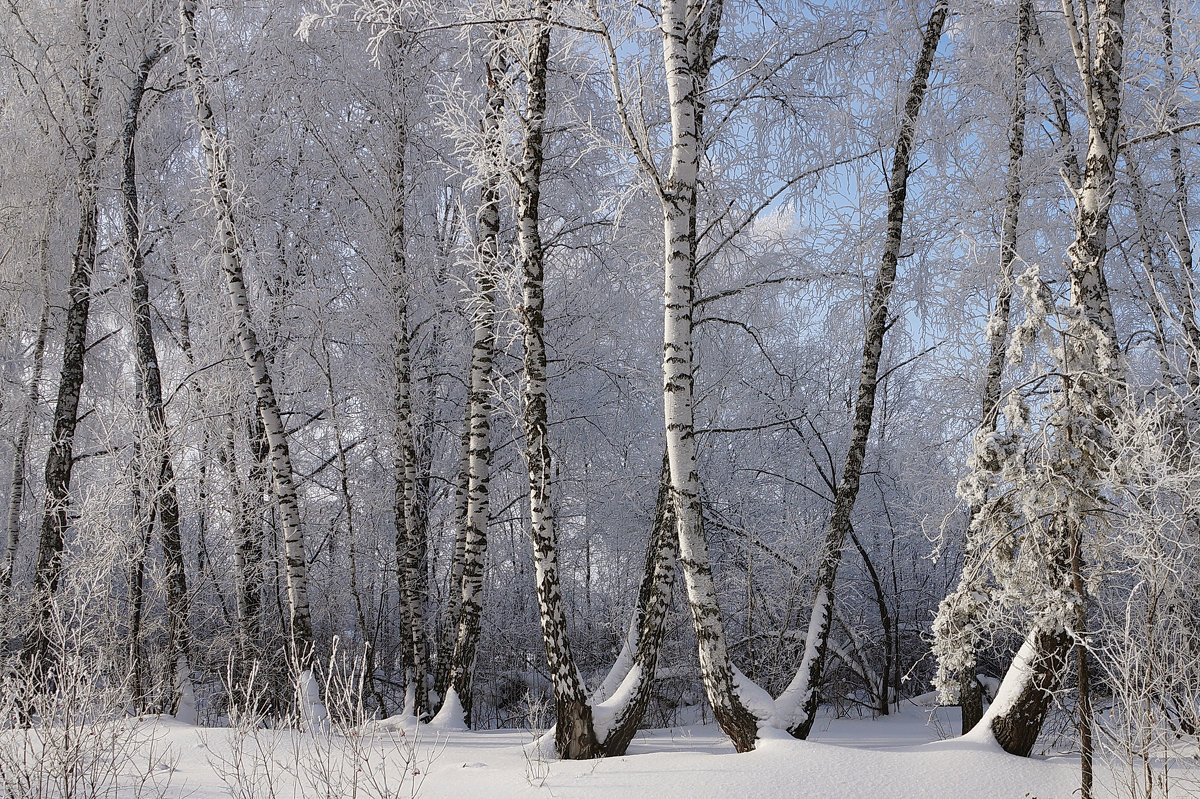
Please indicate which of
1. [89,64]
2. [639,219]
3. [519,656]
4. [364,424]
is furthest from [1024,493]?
[89,64]

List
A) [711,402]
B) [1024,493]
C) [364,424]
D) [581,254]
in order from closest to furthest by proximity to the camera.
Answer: [1024,493], [581,254], [364,424], [711,402]

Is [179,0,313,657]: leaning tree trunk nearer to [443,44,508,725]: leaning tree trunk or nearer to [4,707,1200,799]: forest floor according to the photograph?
[443,44,508,725]: leaning tree trunk

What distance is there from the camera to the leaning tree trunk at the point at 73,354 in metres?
8.77

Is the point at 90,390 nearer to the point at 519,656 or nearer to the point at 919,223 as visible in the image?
the point at 519,656

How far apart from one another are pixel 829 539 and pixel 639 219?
3.41 meters

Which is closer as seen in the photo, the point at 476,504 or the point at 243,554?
the point at 476,504

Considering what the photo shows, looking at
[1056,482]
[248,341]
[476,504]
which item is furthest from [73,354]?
[1056,482]

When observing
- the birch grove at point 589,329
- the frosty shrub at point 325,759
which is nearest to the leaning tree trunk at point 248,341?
the birch grove at point 589,329

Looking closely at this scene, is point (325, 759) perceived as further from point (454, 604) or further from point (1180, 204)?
point (1180, 204)

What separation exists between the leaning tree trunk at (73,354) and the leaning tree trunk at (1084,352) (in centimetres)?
908

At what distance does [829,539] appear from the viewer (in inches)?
251

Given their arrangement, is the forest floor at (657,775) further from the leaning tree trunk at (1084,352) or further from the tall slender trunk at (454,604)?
the tall slender trunk at (454,604)

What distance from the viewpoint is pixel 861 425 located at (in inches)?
259

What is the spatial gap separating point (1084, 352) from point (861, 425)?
2.13 m
